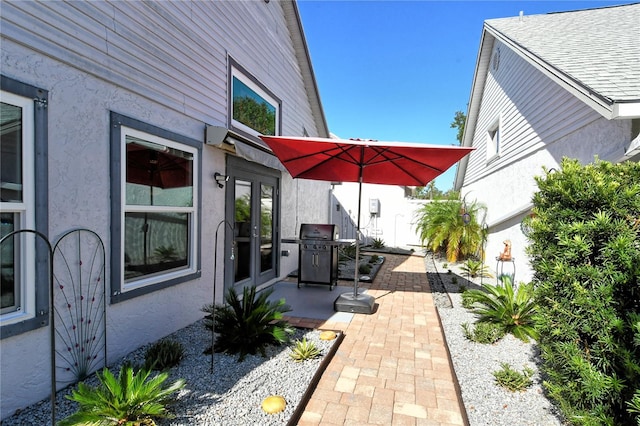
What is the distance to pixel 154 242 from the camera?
3.96 meters

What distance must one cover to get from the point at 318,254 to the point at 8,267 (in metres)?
4.80

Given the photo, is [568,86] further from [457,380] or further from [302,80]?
[302,80]

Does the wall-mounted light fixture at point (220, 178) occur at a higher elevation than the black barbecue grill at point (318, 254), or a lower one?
higher

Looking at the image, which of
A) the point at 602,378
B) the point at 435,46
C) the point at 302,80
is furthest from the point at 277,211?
the point at 435,46

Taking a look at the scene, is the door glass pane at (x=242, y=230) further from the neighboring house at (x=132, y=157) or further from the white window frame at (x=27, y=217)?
the white window frame at (x=27, y=217)

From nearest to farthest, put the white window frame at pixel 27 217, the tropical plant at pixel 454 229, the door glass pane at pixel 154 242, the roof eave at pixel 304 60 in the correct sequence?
the white window frame at pixel 27 217
the door glass pane at pixel 154 242
the roof eave at pixel 304 60
the tropical plant at pixel 454 229

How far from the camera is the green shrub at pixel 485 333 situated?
4054mm

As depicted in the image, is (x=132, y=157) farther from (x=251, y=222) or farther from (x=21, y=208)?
(x=251, y=222)

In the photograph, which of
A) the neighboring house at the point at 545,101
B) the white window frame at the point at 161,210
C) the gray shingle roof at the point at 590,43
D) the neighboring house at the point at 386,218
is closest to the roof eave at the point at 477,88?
the neighboring house at the point at 545,101

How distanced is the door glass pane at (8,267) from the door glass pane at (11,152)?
16 centimetres

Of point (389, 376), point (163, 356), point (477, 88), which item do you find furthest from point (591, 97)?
point (477, 88)

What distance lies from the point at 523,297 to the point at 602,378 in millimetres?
2434

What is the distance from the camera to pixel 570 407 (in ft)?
7.80

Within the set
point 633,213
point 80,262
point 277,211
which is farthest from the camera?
point 277,211
